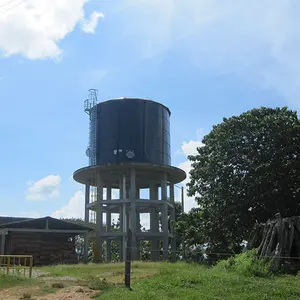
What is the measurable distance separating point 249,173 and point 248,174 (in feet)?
0.27

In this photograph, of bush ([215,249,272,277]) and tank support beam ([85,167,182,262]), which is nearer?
bush ([215,249,272,277])

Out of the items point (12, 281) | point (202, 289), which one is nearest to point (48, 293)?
point (12, 281)

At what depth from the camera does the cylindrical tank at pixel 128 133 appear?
3662 cm

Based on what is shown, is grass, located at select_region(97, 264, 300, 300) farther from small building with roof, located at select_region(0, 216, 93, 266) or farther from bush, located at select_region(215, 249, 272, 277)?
small building with roof, located at select_region(0, 216, 93, 266)

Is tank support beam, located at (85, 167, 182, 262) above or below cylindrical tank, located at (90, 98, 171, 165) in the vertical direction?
below

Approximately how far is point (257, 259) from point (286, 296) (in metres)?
7.02

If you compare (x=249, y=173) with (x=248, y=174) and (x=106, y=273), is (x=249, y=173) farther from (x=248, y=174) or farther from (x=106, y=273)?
(x=106, y=273)

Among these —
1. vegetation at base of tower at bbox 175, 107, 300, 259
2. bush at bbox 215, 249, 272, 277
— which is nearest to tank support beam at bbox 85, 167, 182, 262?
vegetation at base of tower at bbox 175, 107, 300, 259

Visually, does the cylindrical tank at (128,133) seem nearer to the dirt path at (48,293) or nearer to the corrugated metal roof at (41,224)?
the corrugated metal roof at (41,224)

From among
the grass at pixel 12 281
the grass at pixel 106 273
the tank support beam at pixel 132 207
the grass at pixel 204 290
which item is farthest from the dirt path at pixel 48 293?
the tank support beam at pixel 132 207

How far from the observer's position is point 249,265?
1633 centimetres

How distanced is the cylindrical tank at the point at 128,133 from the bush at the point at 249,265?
19.2m

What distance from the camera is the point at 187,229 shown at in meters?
31.0

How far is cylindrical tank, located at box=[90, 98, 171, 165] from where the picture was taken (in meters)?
36.6
